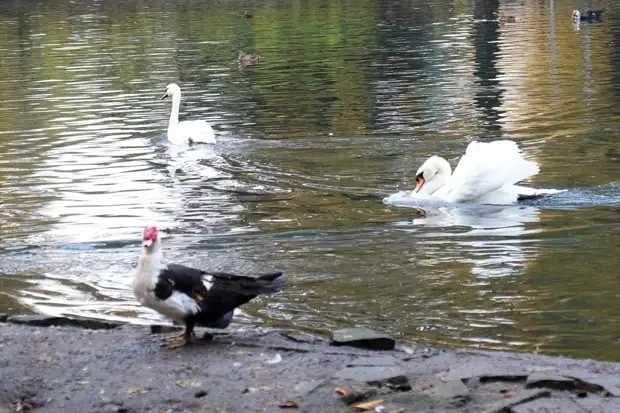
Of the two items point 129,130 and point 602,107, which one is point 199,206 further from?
point 602,107

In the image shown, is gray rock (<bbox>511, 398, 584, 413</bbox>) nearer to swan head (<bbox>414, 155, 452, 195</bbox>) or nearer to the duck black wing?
the duck black wing

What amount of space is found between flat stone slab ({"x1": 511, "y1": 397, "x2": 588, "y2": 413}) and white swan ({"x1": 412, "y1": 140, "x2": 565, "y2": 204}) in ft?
25.2

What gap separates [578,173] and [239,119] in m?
8.57

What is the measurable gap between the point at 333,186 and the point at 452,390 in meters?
9.06

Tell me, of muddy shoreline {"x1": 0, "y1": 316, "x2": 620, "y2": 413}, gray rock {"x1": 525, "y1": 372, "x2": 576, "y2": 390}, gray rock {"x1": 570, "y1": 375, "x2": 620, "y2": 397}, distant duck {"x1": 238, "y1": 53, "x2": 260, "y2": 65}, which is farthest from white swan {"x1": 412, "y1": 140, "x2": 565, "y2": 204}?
distant duck {"x1": 238, "y1": 53, "x2": 260, "y2": 65}

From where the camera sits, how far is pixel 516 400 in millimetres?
6711

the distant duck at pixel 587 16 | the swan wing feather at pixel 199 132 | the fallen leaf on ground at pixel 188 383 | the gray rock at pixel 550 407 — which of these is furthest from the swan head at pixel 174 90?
the distant duck at pixel 587 16

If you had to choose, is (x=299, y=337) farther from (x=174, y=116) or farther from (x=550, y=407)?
(x=174, y=116)

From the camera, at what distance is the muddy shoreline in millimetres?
6875

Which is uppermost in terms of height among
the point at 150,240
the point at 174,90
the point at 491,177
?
the point at 150,240

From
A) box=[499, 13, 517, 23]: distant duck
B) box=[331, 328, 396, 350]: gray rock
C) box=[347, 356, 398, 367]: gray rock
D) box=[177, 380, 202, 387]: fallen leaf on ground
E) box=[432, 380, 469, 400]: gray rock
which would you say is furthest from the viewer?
box=[499, 13, 517, 23]: distant duck

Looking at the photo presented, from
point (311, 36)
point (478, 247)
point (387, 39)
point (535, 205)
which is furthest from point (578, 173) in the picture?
point (311, 36)

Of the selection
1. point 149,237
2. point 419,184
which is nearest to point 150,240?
point 149,237

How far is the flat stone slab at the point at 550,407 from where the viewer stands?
658cm
